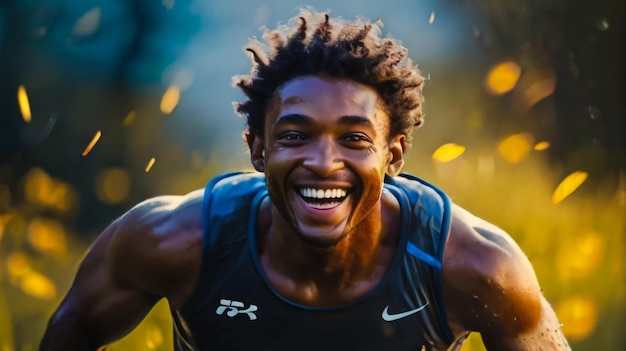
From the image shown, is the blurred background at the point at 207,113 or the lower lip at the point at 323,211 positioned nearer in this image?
the lower lip at the point at 323,211

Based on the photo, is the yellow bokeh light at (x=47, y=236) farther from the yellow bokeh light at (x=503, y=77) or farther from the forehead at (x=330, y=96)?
the yellow bokeh light at (x=503, y=77)

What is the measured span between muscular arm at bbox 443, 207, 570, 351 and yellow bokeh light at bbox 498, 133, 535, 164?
390 mm

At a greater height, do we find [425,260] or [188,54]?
[188,54]

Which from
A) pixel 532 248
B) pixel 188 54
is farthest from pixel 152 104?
pixel 532 248

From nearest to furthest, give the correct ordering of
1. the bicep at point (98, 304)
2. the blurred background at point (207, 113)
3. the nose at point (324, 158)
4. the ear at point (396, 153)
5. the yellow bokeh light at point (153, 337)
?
1. the nose at point (324, 158)
2. the ear at point (396, 153)
3. the bicep at point (98, 304)
4. the blurred background at point (207, 113)
5. the yellow bokeh light at point (153, 337)

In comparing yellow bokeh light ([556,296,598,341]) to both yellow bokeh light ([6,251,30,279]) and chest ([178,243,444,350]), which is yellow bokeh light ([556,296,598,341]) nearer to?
chest ([178,243,444,350])

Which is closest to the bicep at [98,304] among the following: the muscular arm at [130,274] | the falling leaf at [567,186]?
the muscular arm at [130,274]

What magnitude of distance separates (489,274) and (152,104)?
3.03 feet

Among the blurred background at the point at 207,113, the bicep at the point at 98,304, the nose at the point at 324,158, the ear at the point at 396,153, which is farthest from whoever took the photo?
the blurred background at the point at 207,113

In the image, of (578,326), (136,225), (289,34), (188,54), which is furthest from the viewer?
(578,326)

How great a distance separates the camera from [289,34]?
5.21 feet

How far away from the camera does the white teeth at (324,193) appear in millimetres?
1480

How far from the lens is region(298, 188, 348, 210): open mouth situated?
1.48 metres

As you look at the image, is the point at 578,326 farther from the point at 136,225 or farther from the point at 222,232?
Result: the point at 136,225
